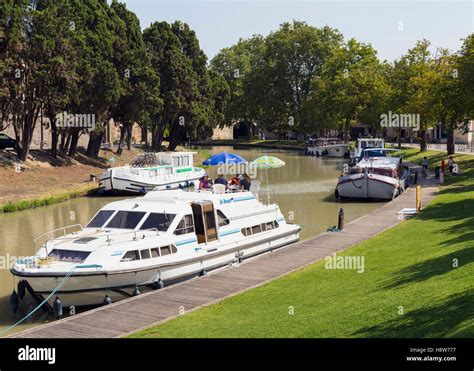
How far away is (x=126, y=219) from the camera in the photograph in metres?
23.4

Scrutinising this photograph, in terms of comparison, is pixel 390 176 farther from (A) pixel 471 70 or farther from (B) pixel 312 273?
(B) pixel 312 273

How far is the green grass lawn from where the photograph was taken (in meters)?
13.5

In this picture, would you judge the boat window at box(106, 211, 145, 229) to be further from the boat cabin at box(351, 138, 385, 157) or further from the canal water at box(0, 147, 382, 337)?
the boat cabin at box(351, 138, 385, 157)

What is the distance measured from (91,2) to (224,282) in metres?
46.1

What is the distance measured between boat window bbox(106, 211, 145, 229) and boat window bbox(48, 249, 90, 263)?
262cm

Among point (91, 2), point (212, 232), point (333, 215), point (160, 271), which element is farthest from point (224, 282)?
point (91, 2)

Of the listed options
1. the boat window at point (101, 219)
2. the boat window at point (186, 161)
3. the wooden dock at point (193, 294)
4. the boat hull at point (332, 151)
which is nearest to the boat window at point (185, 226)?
the wooden dock at point (193, 294)

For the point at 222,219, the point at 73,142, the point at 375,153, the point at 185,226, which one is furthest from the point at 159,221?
the point at 73,142

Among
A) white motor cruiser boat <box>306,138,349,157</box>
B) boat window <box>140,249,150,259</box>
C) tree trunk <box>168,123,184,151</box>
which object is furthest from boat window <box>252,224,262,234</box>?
white motor cruiser boat <box>306,138,349,157</box>

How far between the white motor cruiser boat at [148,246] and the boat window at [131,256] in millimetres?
31

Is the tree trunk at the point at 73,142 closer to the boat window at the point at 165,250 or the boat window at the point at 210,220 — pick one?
the boat window at the point at 210,220

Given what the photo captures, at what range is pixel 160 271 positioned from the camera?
846 inches

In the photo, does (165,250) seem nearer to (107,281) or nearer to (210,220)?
(107,281)
